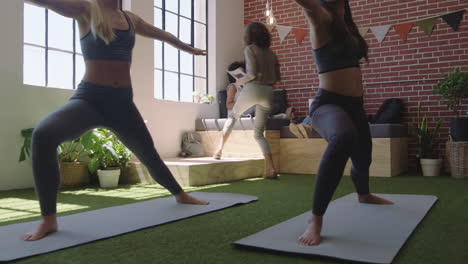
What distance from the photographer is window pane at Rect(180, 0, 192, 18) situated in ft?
19.2

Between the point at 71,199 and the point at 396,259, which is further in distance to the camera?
the point at 71,199

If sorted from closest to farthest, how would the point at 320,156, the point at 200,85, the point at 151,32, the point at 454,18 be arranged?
→ the point at 151,32 → the point at 320,156 → the point at 454,18 → the point at 200,85

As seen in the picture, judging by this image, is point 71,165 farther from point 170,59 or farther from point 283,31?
point 283,31

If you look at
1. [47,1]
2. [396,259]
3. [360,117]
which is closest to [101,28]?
[47,1]

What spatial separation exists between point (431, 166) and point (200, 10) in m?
3.80

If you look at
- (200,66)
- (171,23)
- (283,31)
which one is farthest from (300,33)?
(171,23)

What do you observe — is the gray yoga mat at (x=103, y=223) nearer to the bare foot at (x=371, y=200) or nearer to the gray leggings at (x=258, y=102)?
the bare foot at (x=371, y=200)

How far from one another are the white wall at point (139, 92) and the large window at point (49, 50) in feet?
0.82

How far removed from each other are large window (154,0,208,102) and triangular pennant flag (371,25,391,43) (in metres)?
2.40

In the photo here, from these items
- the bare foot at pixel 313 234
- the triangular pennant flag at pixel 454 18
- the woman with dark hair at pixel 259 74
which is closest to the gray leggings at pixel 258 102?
the woman with dark hair at pixel 259 74

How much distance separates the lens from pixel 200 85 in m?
6.17

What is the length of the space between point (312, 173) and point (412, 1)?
265cm

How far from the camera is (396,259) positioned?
1507 millimetres

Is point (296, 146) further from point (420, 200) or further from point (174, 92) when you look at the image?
point (420, 200)
